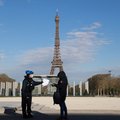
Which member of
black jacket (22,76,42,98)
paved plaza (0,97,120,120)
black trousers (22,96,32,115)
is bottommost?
paved plaza (0,97,120,120)

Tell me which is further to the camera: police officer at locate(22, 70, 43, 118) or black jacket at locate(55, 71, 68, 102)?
police officer at locate(22, 70, 43, 118)

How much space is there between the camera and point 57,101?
1270 cm

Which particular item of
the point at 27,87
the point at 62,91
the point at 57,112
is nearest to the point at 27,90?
the point at 27,87

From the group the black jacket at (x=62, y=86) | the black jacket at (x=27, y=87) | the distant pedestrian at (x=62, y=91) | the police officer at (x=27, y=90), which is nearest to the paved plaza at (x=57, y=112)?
the police officer at (x=27, y=90)

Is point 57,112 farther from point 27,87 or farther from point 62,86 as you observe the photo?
point 62,86

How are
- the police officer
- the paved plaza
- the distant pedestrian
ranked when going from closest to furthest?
the distant pedestrian → the police officer → the paved plaza

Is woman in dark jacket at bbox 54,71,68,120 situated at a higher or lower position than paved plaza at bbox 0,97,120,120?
higher

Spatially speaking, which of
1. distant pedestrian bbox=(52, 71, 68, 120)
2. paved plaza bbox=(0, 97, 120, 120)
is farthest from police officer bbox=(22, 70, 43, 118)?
distant pedestrian bbox=(52, 71, 68, 120)

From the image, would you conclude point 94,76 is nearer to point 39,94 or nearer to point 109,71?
point 109,71

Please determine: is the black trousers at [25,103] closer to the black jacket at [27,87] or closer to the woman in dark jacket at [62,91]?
the black jacket at [27,87]

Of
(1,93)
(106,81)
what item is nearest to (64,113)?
(1,93)

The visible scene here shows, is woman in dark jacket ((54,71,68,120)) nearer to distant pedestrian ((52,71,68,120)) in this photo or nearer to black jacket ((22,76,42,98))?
distant pedestrian ((52,71,68,120))

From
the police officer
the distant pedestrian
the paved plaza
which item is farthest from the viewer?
the paved plaza

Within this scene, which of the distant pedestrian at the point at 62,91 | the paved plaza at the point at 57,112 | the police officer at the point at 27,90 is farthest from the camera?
the paved plaza at the point at 57,112
